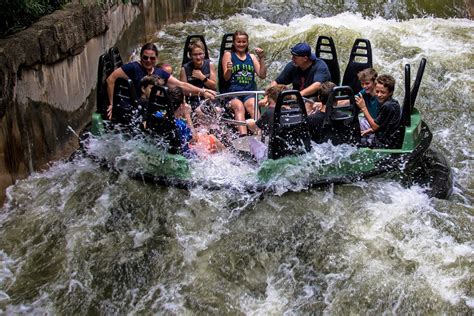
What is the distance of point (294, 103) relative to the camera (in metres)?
4.49

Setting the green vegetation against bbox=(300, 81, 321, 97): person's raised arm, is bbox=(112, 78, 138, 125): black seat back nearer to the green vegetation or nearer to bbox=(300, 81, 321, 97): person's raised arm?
the green vegetation

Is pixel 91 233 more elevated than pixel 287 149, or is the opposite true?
pixel 287 149

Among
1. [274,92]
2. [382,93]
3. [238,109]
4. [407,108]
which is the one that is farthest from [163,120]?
[407,108]

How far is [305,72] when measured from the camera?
564cm

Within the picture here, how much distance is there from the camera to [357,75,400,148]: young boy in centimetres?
478

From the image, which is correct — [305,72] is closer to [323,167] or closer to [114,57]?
[323,167]

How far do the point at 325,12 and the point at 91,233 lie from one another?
27.3 feet

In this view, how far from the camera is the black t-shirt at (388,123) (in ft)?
15.7

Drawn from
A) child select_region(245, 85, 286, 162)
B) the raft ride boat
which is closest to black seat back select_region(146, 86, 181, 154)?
the raft ride boat

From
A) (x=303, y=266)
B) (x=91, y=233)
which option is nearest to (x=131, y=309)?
(x=91, y=233)

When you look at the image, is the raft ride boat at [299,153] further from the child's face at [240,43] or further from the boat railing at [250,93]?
the child's face at [240,43]

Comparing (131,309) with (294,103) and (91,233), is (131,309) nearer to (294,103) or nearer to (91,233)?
(91,233)

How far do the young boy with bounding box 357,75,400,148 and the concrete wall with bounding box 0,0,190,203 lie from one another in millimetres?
3029

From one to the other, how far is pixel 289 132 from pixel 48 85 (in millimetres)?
2647
